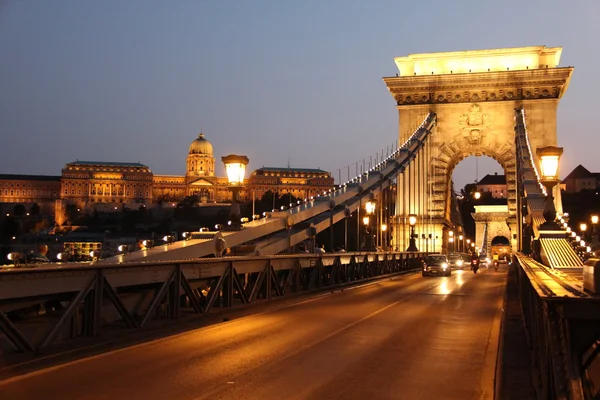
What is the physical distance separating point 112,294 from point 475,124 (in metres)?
55.1

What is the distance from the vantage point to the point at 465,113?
213 ft

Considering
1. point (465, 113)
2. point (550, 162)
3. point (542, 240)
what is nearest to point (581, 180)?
point (465, 113)

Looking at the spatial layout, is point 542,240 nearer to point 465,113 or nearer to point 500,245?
point 465,113

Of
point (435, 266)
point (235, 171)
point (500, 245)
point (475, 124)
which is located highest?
point (475, 124)

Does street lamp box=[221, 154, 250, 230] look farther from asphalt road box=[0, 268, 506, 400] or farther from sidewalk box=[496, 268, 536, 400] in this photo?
sidewalk box=[496, 268, 536, 400]

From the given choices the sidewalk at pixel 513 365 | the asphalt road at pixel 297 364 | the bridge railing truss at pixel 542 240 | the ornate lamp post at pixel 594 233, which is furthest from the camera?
the ornate lamp post at pixel 594 233

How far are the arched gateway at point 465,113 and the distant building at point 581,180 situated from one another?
134755mm

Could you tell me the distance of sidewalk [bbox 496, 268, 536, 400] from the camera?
913 cm

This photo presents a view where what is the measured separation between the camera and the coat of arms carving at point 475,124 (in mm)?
64500

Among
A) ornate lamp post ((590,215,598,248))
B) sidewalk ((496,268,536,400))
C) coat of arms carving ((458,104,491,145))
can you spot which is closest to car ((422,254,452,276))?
ornate lamp post ((590,215,598,248))

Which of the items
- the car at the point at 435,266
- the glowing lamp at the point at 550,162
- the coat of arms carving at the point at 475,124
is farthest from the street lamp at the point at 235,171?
the coat of arms carving at the point at 475,124

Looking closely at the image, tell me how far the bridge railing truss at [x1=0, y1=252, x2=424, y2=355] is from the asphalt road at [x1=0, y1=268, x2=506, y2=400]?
80cm

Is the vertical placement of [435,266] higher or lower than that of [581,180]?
lower

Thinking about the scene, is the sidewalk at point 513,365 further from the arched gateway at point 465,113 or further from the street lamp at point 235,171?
the arched gateway at point 465,113
